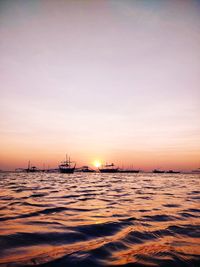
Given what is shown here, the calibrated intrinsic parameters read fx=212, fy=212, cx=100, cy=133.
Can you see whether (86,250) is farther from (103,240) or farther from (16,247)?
(16,247)

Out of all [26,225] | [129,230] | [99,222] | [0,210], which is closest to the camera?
[129,230]

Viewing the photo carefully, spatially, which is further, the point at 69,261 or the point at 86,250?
the point at 86,250

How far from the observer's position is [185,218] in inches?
267

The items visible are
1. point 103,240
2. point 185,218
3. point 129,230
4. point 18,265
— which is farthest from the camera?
point 185,218

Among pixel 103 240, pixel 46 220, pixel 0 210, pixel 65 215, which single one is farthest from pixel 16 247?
pixel 0 210

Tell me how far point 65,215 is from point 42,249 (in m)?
3.20

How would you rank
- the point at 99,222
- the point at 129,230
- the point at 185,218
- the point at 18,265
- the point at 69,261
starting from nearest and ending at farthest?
the point at 18,265 → the point at 69,261 → the point at 129,230 → the point at 99,222 → the point at 185,218

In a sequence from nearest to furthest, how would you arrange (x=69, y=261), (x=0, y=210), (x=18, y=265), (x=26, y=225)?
(x=18, y=265), (x=69, y=261), (x=26, y=225), (x=0, y=210)

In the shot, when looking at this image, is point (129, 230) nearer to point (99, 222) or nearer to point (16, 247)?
point (99, 222)

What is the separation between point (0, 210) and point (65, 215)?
2457mm

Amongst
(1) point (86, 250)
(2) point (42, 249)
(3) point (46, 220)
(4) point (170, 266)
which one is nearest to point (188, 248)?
(4) point (170, 266)

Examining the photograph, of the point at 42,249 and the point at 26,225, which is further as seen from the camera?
the point at 26,225

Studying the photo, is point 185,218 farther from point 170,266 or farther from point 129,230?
point 170,266

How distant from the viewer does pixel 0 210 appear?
7438 mm
